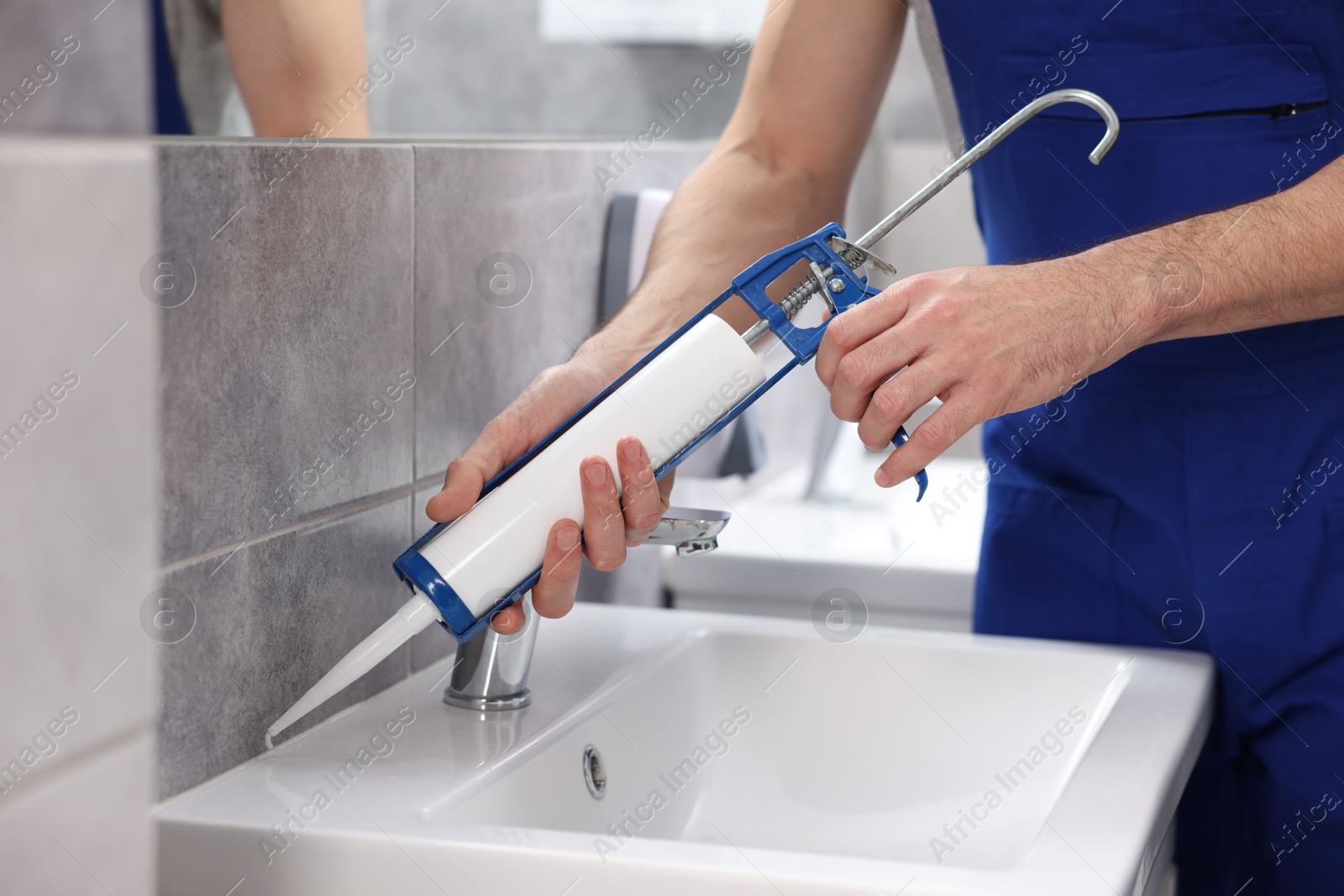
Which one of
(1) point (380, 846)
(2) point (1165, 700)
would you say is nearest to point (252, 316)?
(1) point (380, 846)

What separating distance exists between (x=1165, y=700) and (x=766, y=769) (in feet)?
0.82

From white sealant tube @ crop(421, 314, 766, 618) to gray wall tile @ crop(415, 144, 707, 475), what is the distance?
23cm

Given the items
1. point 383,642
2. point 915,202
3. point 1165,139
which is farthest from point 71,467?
point 1165,139

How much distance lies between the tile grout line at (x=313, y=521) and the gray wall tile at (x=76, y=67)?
33 centimetres

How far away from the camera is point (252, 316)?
2.08 ft

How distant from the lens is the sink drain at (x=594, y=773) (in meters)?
0.74

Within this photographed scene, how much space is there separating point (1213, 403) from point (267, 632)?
604 millimetres

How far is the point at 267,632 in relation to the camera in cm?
67

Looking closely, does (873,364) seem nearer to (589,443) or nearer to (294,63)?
(589,443)

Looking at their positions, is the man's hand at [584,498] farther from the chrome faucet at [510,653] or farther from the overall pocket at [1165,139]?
the overall pocket at [1165,139]

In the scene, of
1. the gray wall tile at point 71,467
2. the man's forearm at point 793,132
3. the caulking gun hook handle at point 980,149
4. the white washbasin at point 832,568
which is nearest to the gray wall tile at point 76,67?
the gray wall tile at point 71,467

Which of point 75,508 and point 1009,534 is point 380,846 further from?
point 1009,534

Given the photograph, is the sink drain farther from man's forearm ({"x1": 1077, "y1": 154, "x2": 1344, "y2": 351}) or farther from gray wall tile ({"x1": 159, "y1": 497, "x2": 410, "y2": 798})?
man's forearm ({"x1": 1077, "y1": 154, "x2": 1344, "y2": 351})

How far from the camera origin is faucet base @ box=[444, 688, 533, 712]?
746mm
